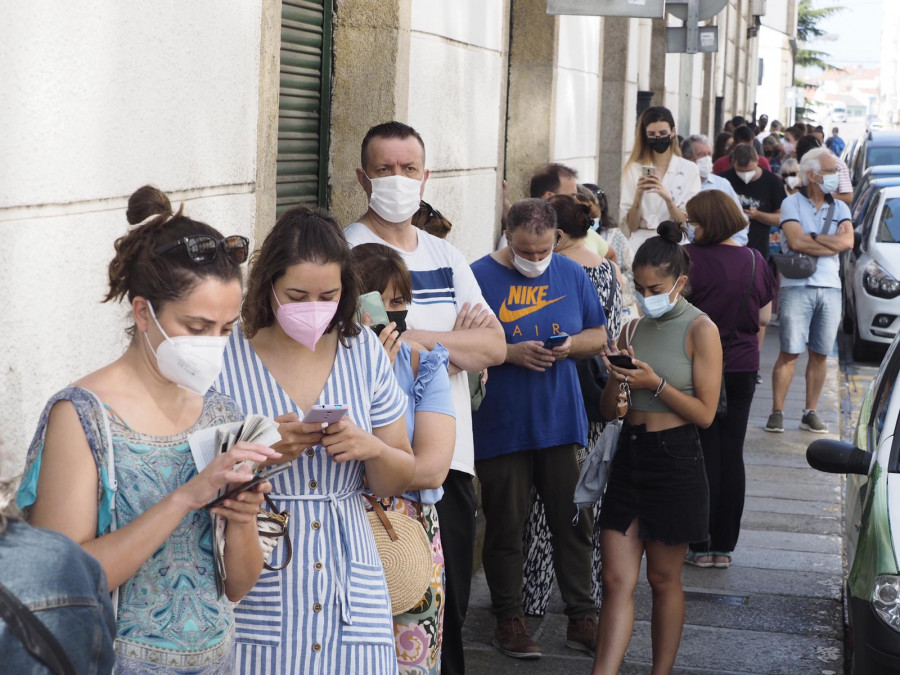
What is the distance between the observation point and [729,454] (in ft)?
21.6

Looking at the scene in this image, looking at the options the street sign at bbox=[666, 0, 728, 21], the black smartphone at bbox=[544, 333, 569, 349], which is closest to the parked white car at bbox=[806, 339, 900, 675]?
the black smartphone at bbox=[544, 333, 569, 349]

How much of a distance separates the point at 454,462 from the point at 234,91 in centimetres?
147

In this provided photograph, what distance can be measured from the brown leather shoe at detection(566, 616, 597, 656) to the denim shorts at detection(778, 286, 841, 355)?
4702mm

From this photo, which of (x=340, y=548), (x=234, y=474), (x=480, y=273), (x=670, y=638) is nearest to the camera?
(x=234, y=474)

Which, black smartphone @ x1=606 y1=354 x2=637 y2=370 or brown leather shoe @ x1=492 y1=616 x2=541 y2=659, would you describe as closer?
black smartphone @ x1=606 y1=354 x2=637 y2=370

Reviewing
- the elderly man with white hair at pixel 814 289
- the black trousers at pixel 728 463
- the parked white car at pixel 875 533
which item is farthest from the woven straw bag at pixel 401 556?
the elderly man with white hair at pixel 814 289

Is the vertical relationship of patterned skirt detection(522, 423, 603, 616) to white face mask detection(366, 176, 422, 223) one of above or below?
below

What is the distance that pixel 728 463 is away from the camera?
21.6ft

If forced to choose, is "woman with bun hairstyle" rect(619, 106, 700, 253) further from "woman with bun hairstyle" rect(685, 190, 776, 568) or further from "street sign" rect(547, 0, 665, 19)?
"woman with bun hairstyle" rect(685, 190, 776, 568)

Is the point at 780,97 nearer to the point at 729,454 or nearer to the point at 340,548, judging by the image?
the point at 729,454

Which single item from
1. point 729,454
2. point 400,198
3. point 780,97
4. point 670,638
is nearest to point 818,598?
point 729,454

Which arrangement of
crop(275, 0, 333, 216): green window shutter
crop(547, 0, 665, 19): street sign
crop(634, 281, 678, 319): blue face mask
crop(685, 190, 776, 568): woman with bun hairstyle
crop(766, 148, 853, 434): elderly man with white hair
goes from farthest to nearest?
crop(766, 148, 853, 434): elderly man with white hair, crop(547, 0, 665, 19): street sign, crop(685, 190, 776, 568): woman with bun hairstyle, crop(275, 0, 333, 216): green window shutter, crop(634, 281, 678, 319): blue face mask

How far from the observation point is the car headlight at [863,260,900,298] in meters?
12.9

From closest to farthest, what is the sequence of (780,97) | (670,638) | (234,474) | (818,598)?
(234,474)
(670,638)
(818,598)
(780,97)
